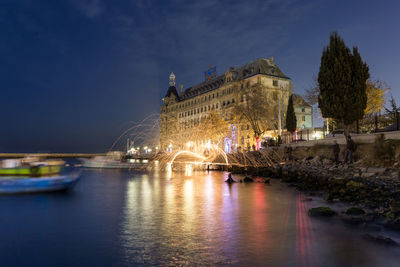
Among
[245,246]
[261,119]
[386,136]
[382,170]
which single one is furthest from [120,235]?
[261,119]

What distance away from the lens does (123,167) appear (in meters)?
67.6

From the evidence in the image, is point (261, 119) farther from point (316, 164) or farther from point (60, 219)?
point (60, 219)

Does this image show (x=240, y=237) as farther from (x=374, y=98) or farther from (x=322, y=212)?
(x=374, y=98)

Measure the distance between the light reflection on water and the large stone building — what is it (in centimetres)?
3952

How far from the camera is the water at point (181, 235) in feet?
31.9

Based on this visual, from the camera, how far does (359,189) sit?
1934 centimetres

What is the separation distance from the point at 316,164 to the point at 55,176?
89.9 ft

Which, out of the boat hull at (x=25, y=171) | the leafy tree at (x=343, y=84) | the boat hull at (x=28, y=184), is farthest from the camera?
the leafy tree at (x=343, y=84)

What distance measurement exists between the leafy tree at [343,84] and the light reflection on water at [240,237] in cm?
1584

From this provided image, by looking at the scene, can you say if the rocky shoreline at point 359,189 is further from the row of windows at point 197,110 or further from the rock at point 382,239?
the row of windows at point 197,110

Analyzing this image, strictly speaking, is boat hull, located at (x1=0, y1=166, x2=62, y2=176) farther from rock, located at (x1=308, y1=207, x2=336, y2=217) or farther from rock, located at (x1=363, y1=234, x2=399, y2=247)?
rock, located at (x1=363, y1=234, x2=399, y2=247)

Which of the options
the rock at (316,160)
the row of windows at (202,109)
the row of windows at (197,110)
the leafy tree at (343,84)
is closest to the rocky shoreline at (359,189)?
the rock at (316,160)

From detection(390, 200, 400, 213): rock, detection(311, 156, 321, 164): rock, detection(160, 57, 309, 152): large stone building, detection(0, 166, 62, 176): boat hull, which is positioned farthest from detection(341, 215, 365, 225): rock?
detection(160, 57, 309, 152): large stone building

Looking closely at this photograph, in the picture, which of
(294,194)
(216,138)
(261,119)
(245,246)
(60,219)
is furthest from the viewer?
(216,138)
